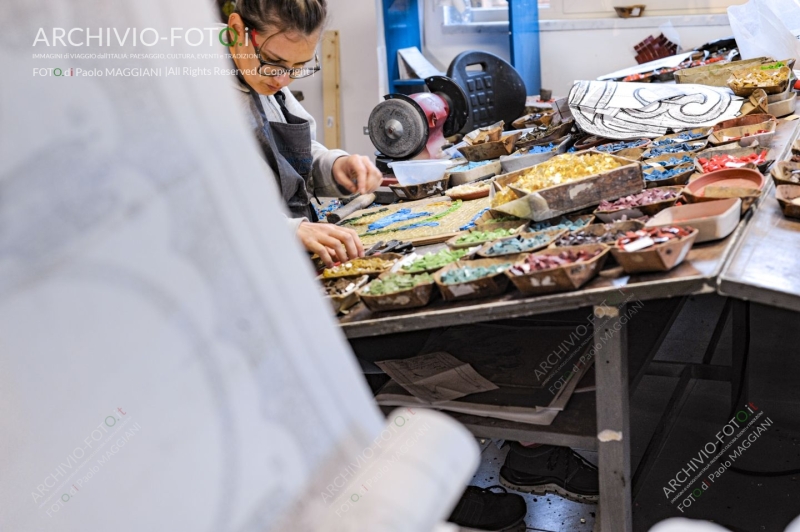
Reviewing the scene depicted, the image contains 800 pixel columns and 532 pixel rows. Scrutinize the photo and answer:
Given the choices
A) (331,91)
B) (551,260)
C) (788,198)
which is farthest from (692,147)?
(331,91)

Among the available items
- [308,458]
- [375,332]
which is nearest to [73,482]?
[308,458]

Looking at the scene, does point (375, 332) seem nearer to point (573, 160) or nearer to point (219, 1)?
point (573, 160)

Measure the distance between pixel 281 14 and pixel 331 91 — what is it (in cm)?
509

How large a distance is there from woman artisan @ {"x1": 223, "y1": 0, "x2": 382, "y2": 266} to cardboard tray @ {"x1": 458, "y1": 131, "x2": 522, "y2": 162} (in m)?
0.79

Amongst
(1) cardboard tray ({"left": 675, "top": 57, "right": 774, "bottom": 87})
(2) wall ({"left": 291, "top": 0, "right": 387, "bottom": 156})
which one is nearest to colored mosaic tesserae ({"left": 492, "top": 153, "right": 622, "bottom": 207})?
(1) cardboard tray ({"left": 675, "top": 57, "right": 774, "bottom": 87})

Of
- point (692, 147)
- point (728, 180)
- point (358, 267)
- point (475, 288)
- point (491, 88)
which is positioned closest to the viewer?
point (475, 288)

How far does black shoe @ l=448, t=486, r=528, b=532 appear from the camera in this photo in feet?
7.92

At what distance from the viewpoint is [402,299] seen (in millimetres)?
1730

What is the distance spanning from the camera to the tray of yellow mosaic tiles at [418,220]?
2.38m

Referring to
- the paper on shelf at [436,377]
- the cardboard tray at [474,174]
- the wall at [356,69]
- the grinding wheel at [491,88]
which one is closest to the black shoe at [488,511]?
the paper on shelf at [436,377]

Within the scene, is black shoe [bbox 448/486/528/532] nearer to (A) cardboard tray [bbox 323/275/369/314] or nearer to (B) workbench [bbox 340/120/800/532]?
(B) workbench [bbox 340/120/800/532]

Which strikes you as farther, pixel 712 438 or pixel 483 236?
pixel 712 438

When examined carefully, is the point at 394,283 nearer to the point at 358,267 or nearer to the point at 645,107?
the point at 358,267

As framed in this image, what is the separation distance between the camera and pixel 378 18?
6.69 metres
